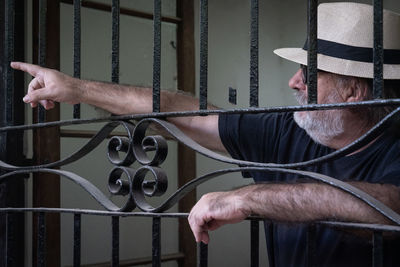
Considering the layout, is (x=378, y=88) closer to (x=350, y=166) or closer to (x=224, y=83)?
(x=350, y=166)

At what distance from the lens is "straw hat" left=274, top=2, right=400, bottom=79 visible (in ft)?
5.56

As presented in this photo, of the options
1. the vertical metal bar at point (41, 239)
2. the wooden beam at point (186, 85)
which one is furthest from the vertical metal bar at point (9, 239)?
the wooden beam at point (186, 85)

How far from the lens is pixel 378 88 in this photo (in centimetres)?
96

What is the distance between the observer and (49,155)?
330 cm

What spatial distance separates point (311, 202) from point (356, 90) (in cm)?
82

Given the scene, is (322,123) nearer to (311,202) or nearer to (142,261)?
(311,202)

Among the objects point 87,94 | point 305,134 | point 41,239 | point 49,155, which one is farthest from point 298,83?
point 49,155

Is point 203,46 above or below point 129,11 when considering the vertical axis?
below

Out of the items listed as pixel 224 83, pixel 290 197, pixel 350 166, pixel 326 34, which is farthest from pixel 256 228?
pixel 224 83

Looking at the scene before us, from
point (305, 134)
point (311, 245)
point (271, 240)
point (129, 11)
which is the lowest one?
point (271, 240)

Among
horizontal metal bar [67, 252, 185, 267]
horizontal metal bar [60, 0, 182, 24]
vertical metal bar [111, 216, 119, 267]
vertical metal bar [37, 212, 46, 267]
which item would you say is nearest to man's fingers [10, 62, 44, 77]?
vertical metal bar [37, 212, 46, 267]

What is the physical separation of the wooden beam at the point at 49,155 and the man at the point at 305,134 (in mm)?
1481

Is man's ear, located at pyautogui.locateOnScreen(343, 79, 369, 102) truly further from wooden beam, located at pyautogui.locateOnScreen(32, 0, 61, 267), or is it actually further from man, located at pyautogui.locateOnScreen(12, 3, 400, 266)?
wooden beam, located at pyautogui.locateOnScreen(32, 0, 61, 267)

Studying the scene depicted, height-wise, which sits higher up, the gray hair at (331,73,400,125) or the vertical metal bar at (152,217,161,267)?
the gray hair at (331,73,400,125)
